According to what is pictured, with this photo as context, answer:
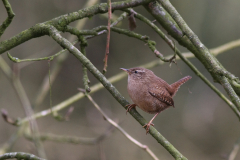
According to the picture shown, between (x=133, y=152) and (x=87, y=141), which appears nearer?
(x=87, y=141)

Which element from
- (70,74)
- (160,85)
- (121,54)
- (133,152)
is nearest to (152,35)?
(121,54)

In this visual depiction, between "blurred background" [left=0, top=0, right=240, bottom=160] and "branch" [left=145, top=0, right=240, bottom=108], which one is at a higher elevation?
"blurred background" [left=0, top=0, right=240, bottom=160]

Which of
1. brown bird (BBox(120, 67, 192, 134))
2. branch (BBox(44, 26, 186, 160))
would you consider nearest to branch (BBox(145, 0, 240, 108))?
branch (BBox(44, 26, 186, 160))

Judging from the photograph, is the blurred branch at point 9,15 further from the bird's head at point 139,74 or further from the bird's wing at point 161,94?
the bird's wing at point 161,94

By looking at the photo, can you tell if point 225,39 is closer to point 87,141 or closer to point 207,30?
point 207,30

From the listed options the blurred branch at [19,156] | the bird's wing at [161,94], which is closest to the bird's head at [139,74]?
the bird's wing at [161,94]

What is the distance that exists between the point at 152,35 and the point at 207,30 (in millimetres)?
1453

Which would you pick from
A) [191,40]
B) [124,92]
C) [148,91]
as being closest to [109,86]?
[191,40]

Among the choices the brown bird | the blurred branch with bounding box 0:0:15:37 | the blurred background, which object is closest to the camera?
the blurred branch with bounding box 0:0:15:37

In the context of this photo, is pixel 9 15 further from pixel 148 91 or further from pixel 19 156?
pixel 148 91

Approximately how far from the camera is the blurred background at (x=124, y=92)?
23.2 ft

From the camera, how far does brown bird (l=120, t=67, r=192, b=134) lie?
3100mm

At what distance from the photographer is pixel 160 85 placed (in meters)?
3.55

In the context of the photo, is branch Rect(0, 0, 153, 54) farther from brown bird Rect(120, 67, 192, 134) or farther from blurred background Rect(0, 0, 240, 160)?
blurred background Rect(0, 0, 240, 160)
